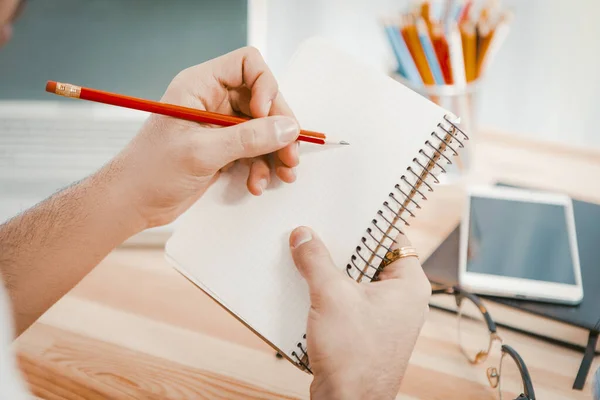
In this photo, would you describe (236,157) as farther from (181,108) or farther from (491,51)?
(491,51)

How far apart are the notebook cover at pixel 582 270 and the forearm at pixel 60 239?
387mm

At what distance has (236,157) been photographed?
0.55 metres

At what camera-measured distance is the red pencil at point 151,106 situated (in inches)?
19.8

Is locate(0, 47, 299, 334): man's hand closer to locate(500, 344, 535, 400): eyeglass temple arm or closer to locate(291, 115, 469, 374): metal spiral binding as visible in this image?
locate(291, 115, 469, 374): metal spiral binding

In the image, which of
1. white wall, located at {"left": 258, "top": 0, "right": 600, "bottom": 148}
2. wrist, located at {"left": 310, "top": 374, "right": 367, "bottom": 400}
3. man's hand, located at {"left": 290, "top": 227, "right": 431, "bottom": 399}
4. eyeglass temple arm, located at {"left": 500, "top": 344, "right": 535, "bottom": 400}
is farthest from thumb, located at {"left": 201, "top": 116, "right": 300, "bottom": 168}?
white wall, located at {"left": 258, "top": 0, "right": 600, "bottom": 148}

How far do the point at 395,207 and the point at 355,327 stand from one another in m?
0.12

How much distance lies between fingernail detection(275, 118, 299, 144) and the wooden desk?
26cm

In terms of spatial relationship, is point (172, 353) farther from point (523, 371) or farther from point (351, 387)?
point (523, 371)

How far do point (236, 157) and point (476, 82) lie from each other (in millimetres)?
513

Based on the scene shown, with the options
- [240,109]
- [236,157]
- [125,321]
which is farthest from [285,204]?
[125,321]

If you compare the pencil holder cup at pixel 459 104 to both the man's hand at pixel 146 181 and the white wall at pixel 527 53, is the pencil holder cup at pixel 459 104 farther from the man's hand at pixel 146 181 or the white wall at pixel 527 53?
the man's hand at pixel 146 181

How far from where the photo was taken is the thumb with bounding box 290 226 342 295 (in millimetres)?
486

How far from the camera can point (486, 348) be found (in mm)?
628

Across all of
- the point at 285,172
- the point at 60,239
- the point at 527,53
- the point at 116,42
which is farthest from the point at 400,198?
the point at 527,53
